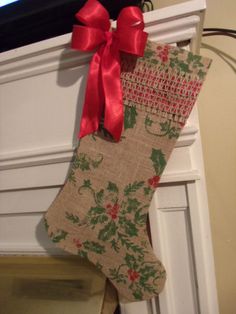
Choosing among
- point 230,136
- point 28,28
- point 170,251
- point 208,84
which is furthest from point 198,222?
point 28,28

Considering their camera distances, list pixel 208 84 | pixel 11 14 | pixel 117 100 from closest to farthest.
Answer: pixel 117 100, pixel 11 14, pixel 208 84

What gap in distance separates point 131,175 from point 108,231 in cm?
13

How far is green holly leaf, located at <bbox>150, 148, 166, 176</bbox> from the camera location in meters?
0.57

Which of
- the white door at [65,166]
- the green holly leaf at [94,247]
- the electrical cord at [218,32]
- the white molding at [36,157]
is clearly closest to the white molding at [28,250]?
the white door at [65,166]

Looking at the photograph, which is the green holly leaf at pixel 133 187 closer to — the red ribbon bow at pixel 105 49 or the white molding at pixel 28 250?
the red ribbon bow at pixel 105 49

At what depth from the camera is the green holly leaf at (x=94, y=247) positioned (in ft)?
1.99

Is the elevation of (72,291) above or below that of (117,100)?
below

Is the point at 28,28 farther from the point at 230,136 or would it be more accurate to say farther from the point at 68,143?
the point at 230,136

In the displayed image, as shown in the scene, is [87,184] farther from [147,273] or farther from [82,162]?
[147,273]

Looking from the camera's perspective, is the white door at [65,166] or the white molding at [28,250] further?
the white molding at [28,250]

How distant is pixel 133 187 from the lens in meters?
0.59

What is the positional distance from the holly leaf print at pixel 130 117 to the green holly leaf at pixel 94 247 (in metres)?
0.26

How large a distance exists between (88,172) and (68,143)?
91 mm

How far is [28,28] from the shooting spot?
2.33 ft
